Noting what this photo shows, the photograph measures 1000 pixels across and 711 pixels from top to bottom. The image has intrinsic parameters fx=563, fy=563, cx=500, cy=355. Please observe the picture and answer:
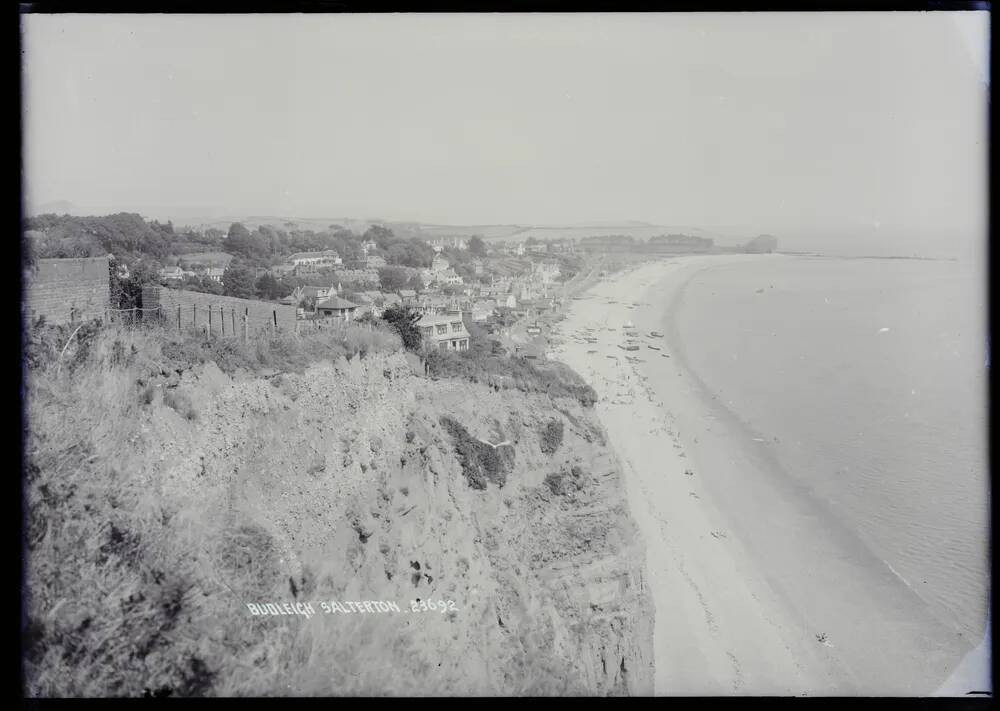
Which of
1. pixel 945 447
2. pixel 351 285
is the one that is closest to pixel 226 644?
pixel 351 285

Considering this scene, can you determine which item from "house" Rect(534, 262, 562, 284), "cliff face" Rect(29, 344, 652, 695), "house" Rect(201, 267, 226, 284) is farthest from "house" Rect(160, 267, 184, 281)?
"house" Rect(534, 262, 562, 284)

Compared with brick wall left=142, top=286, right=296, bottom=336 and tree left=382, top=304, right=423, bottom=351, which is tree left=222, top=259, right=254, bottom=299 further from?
tree left=382, top=304, right=423, bottom=351

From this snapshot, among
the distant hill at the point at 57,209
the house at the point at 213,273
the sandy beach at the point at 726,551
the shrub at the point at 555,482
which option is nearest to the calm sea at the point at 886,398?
the sandy beach at the point at 726,551

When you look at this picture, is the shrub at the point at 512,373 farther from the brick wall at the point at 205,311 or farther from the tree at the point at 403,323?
the brick wall at the point at 205,311

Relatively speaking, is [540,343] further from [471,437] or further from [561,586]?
[561,586]

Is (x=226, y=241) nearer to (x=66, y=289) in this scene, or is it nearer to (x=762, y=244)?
(x=66, y=289)

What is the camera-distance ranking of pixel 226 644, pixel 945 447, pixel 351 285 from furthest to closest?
pixel 351 285, pixel 945 447, pixel 226 644

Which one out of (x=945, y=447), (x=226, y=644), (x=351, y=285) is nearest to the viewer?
(x=226, y=644)
